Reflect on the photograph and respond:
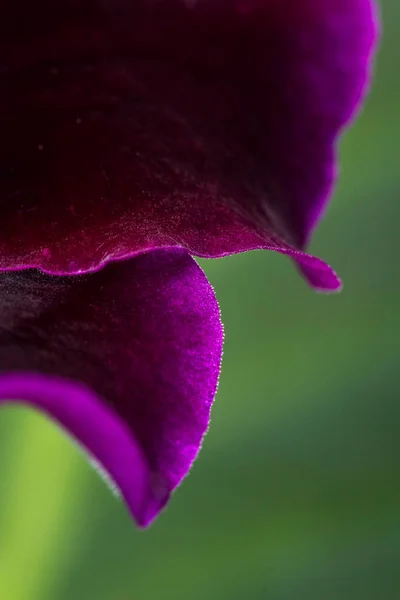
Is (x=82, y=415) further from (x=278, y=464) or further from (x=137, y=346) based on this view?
(x=278, y=464)

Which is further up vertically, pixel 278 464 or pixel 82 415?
pixel 82 415

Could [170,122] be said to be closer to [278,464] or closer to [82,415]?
[82,415]

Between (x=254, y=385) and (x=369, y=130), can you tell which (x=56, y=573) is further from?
(x=369, y=130)

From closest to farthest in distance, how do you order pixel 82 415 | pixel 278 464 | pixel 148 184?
pixel 82 415
pixel 148 184
pixel 278 464

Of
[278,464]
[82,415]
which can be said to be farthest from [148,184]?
[278,464]

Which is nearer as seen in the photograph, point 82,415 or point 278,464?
point 82,415

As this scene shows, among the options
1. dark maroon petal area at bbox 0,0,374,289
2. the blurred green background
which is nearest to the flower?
dark maroon petal area at bbox 0,0,374,289

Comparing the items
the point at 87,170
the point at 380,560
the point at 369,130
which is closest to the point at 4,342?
the point at 87,170

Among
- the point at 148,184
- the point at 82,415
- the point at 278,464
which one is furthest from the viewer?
the point at 278,464
